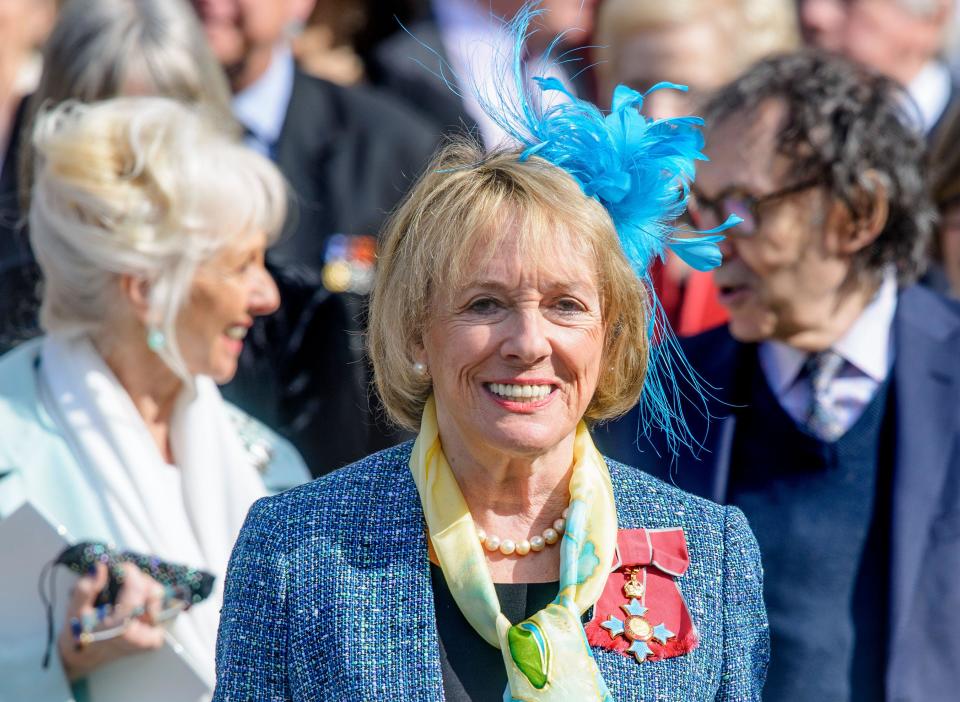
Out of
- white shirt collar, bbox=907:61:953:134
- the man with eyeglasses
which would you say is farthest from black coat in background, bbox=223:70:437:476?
white shirt collar, bbox=907:61:953:134

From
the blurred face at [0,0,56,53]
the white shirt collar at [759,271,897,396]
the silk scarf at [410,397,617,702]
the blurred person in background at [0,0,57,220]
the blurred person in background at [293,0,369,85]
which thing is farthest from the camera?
the blurred person in background at [293,0,369,85]

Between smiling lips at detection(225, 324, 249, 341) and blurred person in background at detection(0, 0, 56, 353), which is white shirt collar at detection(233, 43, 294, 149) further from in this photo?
smiling lips at detection(225, 324, 249, 341)

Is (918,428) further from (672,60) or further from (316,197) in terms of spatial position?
(316,197)

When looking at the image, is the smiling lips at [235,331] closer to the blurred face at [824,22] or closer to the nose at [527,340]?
the nose at [527,340]

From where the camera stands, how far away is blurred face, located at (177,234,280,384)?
12.7ft

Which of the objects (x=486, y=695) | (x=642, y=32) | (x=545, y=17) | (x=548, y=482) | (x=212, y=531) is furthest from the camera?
(x=545, y=17)

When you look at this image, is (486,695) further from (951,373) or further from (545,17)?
(545,17)

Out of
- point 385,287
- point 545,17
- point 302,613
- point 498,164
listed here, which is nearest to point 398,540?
point 302,613

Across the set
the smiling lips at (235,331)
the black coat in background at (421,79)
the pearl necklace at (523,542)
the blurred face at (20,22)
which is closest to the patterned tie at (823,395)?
the pearl necklace at (523,542)

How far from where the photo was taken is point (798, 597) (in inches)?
143

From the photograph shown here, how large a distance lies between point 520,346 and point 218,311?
151cm

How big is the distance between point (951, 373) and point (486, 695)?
1.77 m

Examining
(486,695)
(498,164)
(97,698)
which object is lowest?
(97,698)

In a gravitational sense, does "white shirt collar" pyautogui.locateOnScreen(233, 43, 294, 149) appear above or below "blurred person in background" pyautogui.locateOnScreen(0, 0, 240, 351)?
below
